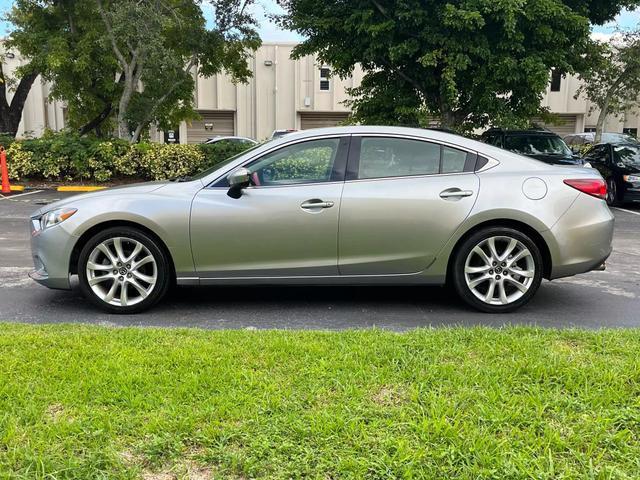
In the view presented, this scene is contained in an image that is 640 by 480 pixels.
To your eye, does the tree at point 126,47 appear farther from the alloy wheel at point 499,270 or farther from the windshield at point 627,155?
the alloy wheel at point 499,270

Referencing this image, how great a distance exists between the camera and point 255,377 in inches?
125

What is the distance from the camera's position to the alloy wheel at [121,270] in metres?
4.84

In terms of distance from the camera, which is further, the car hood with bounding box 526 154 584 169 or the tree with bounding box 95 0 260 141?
the tree with bounding box 95 0 260 141

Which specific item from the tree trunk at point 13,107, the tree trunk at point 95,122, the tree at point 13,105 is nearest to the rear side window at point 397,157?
the tree trunk at point 95,122

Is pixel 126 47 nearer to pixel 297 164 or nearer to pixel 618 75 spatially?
pixel 297 164

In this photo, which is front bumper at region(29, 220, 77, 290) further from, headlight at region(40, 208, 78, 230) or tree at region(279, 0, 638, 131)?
tree at region(279, 0, 638, 131)

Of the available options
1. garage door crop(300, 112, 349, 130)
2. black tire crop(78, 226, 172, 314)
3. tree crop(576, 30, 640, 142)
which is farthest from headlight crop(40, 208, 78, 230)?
garage door crop(300, 112, 349, 130)

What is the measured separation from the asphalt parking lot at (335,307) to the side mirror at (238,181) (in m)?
1.05

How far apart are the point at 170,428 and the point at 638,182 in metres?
12.8

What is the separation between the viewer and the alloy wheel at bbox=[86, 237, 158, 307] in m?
4.84

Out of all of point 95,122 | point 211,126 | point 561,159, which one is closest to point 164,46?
point 95,122

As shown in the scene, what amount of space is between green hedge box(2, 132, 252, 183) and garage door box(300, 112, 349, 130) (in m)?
23.7

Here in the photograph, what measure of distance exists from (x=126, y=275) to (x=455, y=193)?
287cm

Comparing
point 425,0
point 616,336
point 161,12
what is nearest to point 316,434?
point 616,336
